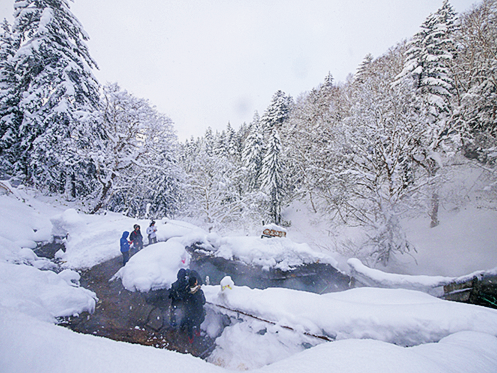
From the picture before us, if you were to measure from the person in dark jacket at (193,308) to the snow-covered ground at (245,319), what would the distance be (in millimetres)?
541

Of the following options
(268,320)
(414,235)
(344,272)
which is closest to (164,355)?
(268,320)

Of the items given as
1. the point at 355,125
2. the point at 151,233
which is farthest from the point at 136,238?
the point at 355,125

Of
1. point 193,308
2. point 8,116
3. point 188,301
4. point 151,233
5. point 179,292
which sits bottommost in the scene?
point 193,308

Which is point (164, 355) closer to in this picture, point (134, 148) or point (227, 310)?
point (227, 310)

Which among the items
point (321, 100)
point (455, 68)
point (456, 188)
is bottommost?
point (456, 188)

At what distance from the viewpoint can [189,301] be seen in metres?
4.52

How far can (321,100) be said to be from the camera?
25.6m

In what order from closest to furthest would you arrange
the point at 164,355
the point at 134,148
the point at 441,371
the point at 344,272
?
the point at 441,371 < the point at 164,355 < the point at 344,272 < the point at 134,148

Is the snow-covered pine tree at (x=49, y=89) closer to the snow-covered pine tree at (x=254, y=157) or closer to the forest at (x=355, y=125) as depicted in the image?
the forest at (x=355, y=125)

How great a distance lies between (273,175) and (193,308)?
746 inches

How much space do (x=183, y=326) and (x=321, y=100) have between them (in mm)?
27807

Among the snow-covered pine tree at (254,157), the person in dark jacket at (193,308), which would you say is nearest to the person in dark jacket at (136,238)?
the person in dark jacket at (193,308)

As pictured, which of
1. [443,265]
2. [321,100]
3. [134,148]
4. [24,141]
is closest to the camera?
[443,265]

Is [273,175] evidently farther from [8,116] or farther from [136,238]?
[8,116]
